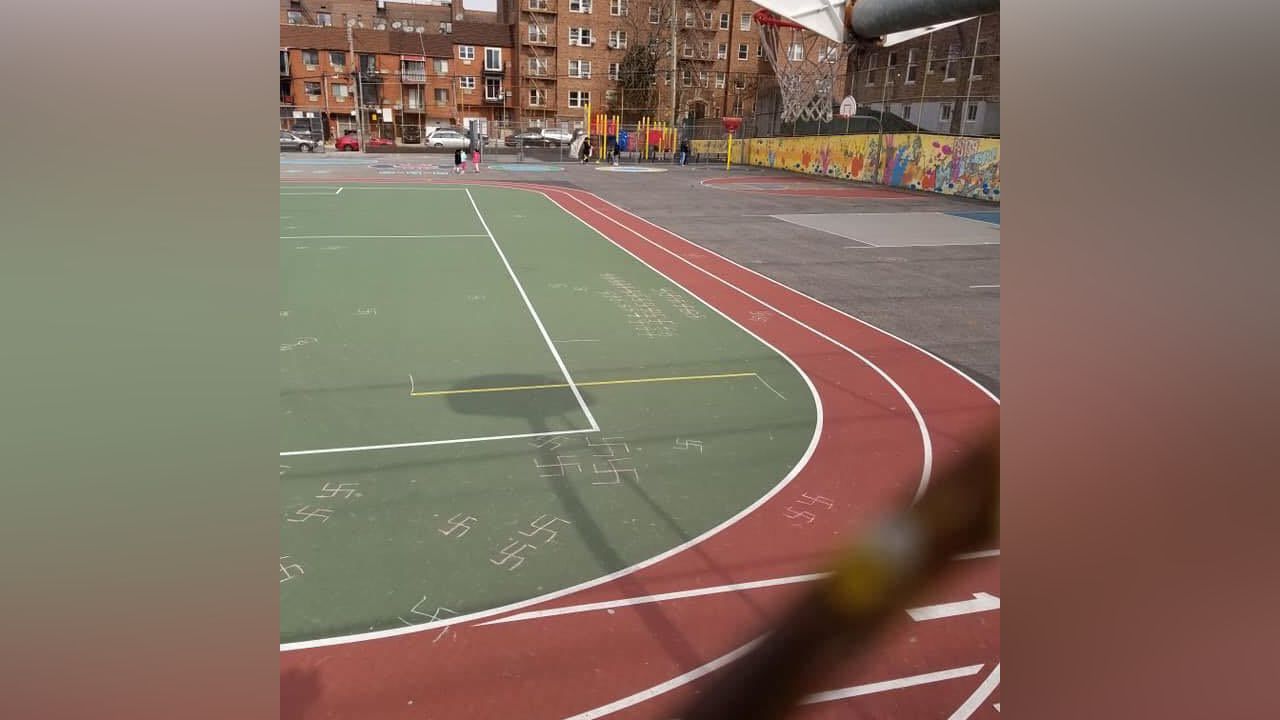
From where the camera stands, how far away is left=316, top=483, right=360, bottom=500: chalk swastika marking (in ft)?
24.9

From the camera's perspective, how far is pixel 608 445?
29.1 feet

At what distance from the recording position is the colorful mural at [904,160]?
1292 inches

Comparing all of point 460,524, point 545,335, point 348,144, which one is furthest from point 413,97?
point 460,524

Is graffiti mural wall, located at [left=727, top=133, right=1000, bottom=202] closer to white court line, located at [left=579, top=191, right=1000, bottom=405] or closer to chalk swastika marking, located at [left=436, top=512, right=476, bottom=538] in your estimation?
white court line, located at [left=579, top=191, right=1000, bottom=405]

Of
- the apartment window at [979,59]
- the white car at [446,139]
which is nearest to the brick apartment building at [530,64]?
the white car at [446,139]

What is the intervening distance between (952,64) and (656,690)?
1473 inches

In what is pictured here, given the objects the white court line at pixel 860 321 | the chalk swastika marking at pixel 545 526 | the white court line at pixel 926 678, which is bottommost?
the white court line at pixel 926 678

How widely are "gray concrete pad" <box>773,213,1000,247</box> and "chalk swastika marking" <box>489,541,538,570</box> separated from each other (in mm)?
17011

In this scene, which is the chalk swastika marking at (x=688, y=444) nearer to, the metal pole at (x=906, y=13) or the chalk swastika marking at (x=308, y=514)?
the chalk swastika marking at (x=308, y=514)

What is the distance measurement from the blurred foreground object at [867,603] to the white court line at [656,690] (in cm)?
237

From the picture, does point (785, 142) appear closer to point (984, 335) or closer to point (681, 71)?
point (681, 71)

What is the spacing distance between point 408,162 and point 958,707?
4765cm
